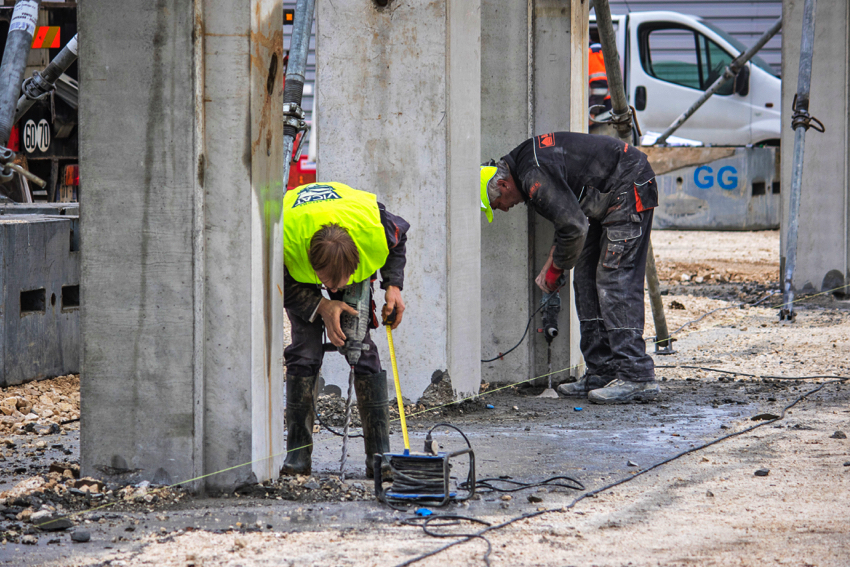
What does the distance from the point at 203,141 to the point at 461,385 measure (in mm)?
2463

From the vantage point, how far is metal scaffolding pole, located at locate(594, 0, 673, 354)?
6445 mm

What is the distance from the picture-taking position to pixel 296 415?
4129mm

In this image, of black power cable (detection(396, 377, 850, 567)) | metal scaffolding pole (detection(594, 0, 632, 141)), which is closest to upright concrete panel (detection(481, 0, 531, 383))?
metal scaffolding pole (detection(594, 0, 632, 141))

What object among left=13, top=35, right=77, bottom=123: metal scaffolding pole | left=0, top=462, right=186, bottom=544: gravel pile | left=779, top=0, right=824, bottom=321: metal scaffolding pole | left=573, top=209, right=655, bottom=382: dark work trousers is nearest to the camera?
left=0, top=462, right=186, bottom=544: gravel pile

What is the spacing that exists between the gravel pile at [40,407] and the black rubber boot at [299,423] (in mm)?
1595

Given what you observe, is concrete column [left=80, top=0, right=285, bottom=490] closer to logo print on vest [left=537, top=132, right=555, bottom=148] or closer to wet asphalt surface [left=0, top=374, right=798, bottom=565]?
wet asphalt surface [left=0, top=374, right=798, bottom=565]

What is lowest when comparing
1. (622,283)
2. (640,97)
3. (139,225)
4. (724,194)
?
(622,283)

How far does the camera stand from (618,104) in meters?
6.73

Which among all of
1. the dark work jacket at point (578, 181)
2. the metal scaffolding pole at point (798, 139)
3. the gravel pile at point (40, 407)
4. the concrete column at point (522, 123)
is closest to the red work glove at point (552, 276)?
the dark work jacket at point (578, 181)

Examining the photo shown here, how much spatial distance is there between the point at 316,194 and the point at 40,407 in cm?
244

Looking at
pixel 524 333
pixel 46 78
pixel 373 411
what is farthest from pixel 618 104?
pixel 46 78

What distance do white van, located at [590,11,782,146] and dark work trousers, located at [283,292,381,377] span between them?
1145 centimetres

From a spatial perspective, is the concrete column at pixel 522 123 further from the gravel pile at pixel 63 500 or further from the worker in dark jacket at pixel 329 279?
the gravel pile at pixel 63 500

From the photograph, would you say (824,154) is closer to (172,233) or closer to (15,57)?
(15,57)
